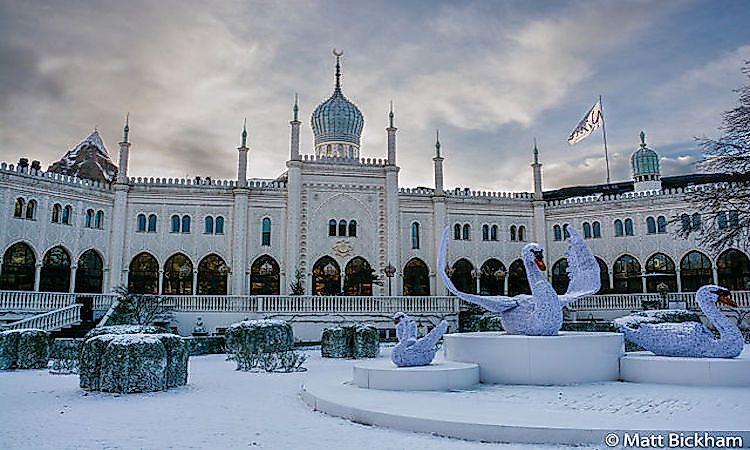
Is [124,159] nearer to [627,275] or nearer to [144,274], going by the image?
[144,274]

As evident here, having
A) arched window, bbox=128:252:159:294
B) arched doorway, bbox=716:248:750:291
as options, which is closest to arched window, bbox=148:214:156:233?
arched window, bbox=128:252:159:294

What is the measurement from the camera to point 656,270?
34312 mm

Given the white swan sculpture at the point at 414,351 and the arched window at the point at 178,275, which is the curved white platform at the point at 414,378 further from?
the arched window at the point at 178,275

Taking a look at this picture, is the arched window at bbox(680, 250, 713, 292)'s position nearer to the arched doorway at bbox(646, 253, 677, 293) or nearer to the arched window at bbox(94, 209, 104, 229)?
the arched doorway at bbox(646, 253, 677, 293)

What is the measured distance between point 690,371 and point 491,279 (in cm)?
2614

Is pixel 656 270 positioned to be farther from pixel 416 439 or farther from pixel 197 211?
pixel 416 439

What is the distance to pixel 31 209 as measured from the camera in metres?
29.2

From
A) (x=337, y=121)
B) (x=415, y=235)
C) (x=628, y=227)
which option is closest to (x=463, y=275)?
(x=415, y=235)

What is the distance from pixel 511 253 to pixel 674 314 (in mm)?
14845

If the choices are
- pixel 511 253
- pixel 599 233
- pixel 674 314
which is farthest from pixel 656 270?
pixel 674 314

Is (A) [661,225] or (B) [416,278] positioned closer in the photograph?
(A) [661,225]

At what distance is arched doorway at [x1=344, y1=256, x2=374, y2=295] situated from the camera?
3450 cm

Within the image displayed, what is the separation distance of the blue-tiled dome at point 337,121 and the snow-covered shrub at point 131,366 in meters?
27.2

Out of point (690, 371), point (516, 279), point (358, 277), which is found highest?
point (358, 277)
